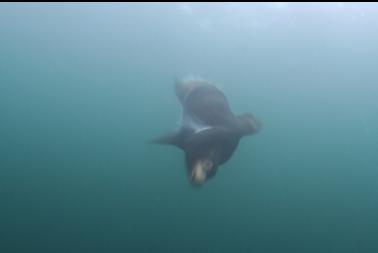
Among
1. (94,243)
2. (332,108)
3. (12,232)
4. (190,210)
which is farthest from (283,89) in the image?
(12,232)

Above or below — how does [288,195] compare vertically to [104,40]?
below

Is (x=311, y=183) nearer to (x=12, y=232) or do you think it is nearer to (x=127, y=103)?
(x=127, y=103)

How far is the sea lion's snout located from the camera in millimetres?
7527

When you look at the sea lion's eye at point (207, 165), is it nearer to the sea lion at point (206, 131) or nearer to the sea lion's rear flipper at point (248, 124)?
the sea lion at point (206, 131)

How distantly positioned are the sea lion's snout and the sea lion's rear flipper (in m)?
1.27

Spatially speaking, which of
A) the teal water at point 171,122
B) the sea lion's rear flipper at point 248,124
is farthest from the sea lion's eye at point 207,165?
the teal water at point 171,122

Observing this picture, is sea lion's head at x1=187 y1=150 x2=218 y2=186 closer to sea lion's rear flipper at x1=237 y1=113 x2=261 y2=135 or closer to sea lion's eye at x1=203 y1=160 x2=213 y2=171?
sea lion's eye at x1=203 y1=160 x2=213 y2=171

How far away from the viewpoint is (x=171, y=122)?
18.5 metres

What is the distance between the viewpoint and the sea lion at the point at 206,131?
7.92m

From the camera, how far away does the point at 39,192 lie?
2834 centimetres

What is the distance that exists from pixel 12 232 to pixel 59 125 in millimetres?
9007

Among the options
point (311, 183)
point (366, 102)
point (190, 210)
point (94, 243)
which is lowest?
point (94, 243)

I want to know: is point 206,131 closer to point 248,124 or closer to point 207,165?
point 207,165

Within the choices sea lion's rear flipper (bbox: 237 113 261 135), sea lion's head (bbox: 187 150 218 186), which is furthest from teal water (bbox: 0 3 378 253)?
sea lion's head (bbox: 187 150 218 186)
